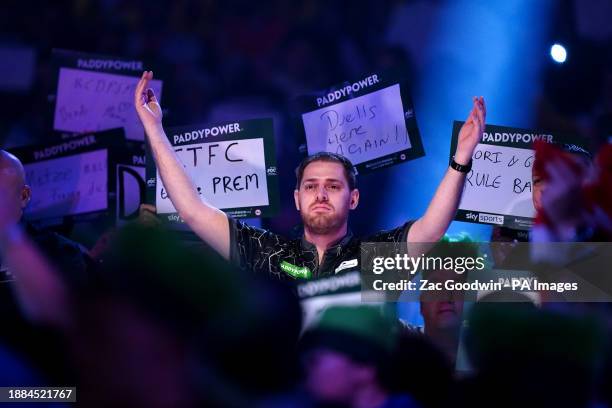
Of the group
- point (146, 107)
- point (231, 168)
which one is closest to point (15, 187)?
point (146, 107)

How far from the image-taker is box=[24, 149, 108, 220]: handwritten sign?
4.27 meters

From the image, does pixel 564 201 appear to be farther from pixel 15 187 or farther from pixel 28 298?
pixel 15 187

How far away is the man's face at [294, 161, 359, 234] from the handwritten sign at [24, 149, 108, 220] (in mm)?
1048

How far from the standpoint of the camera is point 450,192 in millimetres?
3350

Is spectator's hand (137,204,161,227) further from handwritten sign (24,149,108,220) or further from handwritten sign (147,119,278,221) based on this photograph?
handwritten sign (24,149,108,220)

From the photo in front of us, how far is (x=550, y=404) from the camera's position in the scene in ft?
5.91

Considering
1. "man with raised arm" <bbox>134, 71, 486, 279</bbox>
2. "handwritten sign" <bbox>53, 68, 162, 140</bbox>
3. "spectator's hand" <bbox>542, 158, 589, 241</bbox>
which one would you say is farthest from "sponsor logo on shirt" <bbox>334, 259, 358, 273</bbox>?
"handwritten sign" <bbox>53, 68, 162, 140</bbox>

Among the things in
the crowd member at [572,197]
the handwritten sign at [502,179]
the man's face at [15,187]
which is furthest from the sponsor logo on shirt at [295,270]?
the crowd member at [572,197]

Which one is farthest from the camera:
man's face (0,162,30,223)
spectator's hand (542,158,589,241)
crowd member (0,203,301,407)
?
man's face (0,162,30,223)

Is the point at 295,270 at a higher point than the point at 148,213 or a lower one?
lower

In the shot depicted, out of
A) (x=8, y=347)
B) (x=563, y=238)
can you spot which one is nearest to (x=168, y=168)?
(x=8, y=347)

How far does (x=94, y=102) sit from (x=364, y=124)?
4.26ft

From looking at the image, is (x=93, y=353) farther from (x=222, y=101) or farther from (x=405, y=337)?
(x=222, y=101)

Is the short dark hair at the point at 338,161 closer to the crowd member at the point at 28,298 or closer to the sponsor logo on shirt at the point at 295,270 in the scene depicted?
the sponsor logo on shirt at the point at 295,270
